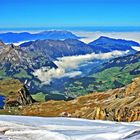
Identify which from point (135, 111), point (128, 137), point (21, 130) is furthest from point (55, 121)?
point (135, 111)

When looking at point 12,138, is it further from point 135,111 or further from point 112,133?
point 135,111

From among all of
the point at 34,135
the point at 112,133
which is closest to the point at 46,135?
the point at 34,135

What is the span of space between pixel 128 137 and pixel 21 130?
4.70m

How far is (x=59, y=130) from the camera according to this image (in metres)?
19.7

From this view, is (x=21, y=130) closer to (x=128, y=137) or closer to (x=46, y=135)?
(x=46, y=135)

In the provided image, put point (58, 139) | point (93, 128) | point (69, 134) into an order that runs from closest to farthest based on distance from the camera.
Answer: point (58, 139)
point (69, 134)
point (93, 128)

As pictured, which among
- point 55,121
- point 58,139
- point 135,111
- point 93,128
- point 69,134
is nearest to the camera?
point 58,139

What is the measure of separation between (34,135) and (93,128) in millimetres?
3651

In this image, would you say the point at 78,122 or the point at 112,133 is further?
the point at 78,122

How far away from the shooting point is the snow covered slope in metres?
17.7

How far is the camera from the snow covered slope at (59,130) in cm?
1770

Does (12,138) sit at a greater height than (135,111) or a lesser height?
greater

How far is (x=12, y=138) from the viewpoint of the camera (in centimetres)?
1783

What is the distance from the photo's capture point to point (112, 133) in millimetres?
17969
